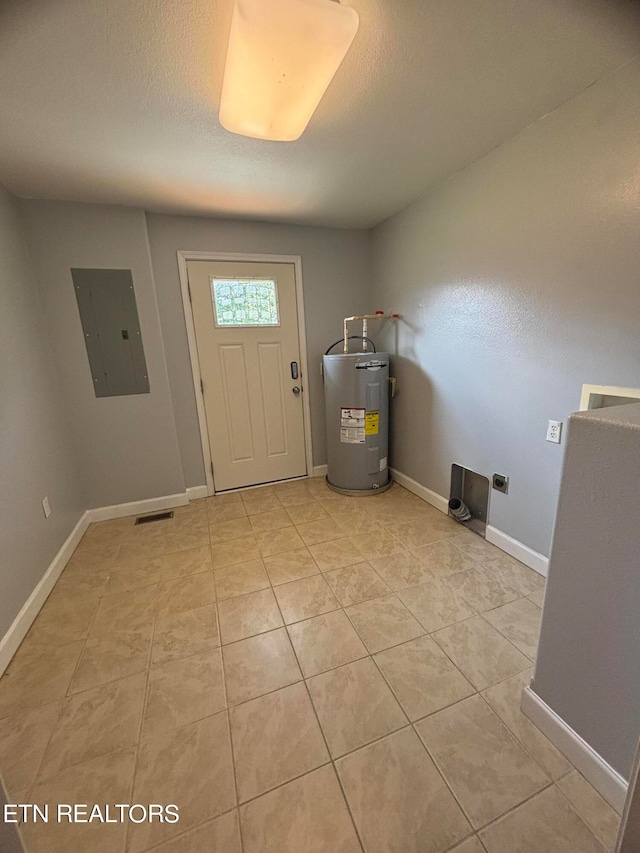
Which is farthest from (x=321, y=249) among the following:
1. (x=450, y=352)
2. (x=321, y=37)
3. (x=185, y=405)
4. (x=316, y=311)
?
(x=321, y=37)

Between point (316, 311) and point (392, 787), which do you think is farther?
point (316, 311)

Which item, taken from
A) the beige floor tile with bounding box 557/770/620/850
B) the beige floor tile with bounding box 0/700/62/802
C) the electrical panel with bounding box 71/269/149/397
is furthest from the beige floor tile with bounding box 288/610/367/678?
the electrical panel with bounding box 71/269/149/397

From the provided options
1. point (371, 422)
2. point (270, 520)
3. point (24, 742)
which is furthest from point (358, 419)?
point (24, 742)

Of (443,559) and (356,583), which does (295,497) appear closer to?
(356,583)

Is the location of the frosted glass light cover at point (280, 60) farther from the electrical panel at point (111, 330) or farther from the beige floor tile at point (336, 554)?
the beige floor tile at point (336, 554)

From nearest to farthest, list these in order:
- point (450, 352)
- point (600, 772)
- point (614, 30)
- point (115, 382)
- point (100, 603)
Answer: point (600, 772)
point (614, 30)
point (100, 603)
point (450, 352)
point (115, 382)

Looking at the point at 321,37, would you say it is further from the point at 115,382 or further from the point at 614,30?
the point at 115,382

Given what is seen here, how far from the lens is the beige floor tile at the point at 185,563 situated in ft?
6.56

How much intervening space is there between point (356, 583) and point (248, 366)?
1934mm

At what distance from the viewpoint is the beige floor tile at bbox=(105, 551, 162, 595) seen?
1.92 metres

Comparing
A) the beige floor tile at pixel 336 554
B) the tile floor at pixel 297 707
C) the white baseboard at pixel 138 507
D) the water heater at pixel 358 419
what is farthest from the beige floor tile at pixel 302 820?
the white baseboard at pixel 138 507

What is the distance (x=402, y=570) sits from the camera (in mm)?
1934

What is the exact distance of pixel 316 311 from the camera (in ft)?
9.95

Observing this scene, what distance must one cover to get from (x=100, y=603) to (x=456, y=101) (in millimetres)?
2929
